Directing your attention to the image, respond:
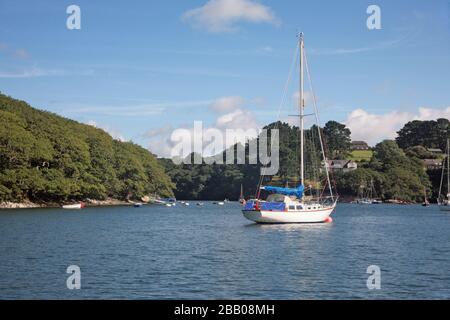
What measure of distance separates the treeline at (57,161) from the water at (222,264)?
44.1 meters

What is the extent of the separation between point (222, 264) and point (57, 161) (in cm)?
8895

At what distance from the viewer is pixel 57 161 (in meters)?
121

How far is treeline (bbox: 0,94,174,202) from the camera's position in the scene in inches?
4188

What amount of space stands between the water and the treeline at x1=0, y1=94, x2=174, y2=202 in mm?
44065

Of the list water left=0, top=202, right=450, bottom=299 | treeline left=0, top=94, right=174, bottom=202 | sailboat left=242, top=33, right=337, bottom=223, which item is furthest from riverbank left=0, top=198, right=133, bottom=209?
sailboat left=242, top=33, right=337, bottom=223

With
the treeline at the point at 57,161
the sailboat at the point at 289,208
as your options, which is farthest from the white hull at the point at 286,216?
the treeline at the point at 57,161

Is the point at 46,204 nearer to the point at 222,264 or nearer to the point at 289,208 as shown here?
the point at 289,208

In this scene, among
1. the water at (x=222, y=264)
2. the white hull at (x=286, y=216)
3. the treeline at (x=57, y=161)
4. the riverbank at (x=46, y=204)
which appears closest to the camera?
the water at (x=222, y=264)

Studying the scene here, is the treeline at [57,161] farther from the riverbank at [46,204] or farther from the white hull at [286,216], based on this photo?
the white hull at [286,216]

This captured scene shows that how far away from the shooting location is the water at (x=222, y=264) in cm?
3038
